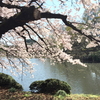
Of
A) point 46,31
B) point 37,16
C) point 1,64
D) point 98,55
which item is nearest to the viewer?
point 37,16

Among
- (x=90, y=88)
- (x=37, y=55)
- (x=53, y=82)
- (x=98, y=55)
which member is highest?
(x=98, y=55)

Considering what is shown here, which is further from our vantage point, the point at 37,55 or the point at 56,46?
the point at 37,55

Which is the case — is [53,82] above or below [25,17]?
below

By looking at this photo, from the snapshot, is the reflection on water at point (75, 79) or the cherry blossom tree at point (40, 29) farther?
the reflection on water at point (75, 79)

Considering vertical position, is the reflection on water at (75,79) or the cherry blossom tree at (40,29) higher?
the cherry blossom tree at (40,29)

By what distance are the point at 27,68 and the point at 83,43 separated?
Answer: 50.5 ft

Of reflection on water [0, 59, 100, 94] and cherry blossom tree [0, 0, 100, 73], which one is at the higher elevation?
cherry blossom tree [0, 0, 100, 73]

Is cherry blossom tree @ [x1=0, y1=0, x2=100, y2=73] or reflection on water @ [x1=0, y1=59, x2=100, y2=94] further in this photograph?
reflection on water @ [x1=0, y1=59, x2=100, y2=94]

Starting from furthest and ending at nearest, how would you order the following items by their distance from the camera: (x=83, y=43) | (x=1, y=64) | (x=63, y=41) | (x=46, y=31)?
(x=83, y=43) → (x=1, y=64) → (x=46, y=31) → (x=63, y=41)

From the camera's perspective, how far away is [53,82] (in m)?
5.23

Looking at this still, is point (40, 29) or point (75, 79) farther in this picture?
point (75, 79)

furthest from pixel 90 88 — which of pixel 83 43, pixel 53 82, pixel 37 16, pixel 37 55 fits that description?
pixel 83 43

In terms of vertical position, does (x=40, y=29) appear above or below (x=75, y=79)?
above

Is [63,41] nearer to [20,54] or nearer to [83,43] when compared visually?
[20,54]
